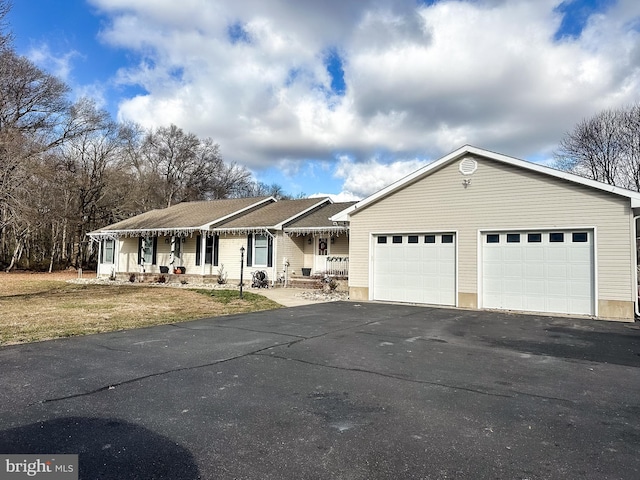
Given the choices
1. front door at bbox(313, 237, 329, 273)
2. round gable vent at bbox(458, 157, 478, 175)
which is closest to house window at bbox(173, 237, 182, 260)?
front door at bbox(313, 237, 329, 273)

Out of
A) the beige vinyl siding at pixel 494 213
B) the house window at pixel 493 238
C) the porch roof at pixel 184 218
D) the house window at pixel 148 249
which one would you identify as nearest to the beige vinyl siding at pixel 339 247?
the beige vinyl siding at pixel 494 213

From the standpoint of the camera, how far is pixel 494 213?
11.7 m

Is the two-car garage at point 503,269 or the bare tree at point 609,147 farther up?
the bare tree at point 609,147

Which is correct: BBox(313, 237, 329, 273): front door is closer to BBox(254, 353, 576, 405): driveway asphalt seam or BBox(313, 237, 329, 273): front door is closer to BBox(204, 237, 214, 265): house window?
BBox(204, 237, 214, 265): house window

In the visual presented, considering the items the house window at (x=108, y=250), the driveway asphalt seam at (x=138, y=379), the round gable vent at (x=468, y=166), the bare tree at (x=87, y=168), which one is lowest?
the driveway asphalt seam at (x=138, y=379)

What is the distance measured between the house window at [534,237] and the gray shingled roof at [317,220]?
8.16 meters

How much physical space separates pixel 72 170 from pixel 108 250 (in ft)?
34.3

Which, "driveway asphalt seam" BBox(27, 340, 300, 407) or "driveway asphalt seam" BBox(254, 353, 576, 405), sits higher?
"driveway asphalt seam" BBox(254, 353, 576, 405)

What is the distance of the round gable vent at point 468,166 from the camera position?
12.1 metres

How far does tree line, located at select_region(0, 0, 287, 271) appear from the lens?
591 inches

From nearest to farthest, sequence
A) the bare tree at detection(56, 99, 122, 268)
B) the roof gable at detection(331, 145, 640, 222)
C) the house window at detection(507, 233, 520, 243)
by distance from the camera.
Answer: the roof gable at detection(331, 145, 640, 222) → the house window at detection(507, 233, 520, 243) → the bare tree at detection(56, 99, 122, 268)

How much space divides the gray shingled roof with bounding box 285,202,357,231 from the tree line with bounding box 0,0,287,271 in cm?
1033

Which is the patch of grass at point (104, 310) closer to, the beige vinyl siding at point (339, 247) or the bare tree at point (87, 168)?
the beige vinyl siding at point (339, 247)

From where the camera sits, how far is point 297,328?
28.0 feet
